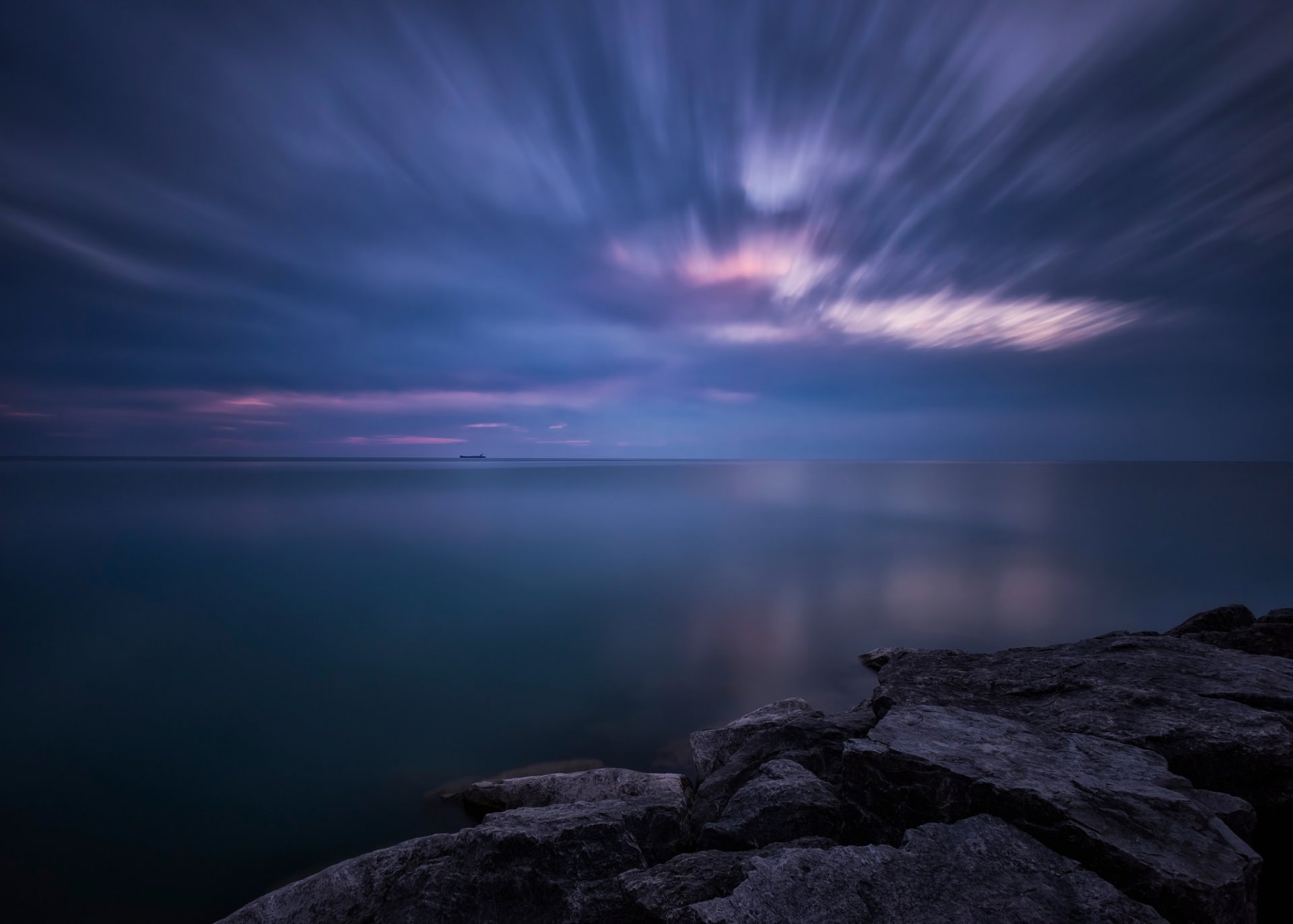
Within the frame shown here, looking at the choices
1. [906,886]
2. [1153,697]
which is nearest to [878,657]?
[1153,697]

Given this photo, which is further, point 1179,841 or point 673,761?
point 673,761

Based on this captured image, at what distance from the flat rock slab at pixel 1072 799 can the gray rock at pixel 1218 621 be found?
8.21 m

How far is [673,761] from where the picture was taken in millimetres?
9016

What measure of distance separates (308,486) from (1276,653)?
309ft

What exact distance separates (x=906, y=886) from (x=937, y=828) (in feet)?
2.44

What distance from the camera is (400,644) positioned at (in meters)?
14.4

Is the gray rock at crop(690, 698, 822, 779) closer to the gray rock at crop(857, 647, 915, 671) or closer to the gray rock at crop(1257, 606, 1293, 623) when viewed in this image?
the gray rock at crop(857, 647, 915, 671)

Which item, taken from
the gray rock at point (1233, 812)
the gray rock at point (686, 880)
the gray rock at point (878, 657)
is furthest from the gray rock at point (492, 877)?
the gray rock at point (878, 657)

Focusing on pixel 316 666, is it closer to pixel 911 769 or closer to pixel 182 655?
pixel 182 655

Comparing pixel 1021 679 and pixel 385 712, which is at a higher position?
pixel 1021 679

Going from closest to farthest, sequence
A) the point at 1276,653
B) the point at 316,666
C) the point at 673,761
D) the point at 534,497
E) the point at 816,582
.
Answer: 1. the point at 1276,653
2. the point at 673,761
3. the point at 316,666
4. the point at 816,582
5. the point at 534,497

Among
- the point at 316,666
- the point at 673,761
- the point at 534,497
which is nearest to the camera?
the point at 673,761

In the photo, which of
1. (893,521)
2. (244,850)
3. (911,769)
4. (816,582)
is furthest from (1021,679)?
(893,521)

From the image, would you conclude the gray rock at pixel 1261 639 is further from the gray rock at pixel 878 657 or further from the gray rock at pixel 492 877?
the gray rock at pixel 492 877
